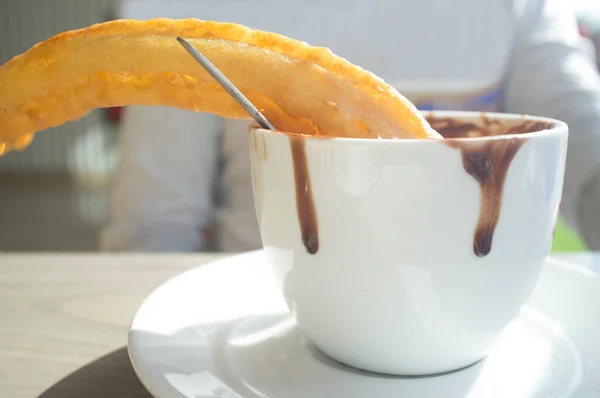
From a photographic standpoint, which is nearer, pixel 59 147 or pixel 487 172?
pixel 487 172

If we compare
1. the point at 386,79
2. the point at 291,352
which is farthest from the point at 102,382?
the point at 386,79

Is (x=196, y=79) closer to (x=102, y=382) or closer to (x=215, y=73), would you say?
(x=215, y=73)

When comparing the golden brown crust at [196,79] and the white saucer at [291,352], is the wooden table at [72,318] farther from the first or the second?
the golden brown crust at [196,79]

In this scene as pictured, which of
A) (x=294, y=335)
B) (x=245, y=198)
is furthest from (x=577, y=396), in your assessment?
(x=245, y=198)

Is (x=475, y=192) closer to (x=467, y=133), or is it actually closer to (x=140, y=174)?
(x=467, y=133)

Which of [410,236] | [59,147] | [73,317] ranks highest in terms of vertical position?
[410,236]

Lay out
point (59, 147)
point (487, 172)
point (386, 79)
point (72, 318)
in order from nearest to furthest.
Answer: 1. point (487, 172)
2. point (72, 318)
3. point (386, 79)
4. point (59, 147)

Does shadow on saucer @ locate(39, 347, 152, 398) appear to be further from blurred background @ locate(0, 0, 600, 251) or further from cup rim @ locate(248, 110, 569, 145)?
blurred background @ locate(0, 0, 600, 251)
